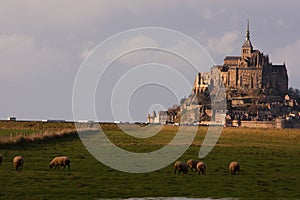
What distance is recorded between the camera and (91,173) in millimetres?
37375

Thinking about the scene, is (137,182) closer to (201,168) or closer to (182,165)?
(182,165)

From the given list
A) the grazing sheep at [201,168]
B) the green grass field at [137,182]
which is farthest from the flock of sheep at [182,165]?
the green grass field at [137,182]

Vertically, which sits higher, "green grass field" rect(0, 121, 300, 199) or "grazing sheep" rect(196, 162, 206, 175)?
"grazing sheep" rect(196, 162, 206, 175)

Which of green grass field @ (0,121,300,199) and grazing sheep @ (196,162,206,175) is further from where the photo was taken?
grazing sheep @ (196,162,206,175)

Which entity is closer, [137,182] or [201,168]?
[137,182]

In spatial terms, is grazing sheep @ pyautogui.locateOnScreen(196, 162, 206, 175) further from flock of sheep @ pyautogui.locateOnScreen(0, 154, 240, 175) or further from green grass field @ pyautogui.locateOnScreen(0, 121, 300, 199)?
green grass field @ pyautogui.locateOnScreen(0, 121, 300, 199)

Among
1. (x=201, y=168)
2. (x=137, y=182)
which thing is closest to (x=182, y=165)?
(x=201, y=168)

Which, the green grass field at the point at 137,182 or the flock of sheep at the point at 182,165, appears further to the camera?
the flock of sheep at the point at 182,165

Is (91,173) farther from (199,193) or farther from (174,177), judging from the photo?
(199,193)

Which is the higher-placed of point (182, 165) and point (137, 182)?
point (182, 165)

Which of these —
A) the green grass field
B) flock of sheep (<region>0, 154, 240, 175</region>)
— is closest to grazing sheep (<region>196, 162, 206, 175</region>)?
flock of sheep (<region>0, 154, 240, 175</region>)

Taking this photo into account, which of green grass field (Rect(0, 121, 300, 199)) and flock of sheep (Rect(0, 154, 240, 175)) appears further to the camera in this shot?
flock of sheep (Rect(0, 154, 240, 175))

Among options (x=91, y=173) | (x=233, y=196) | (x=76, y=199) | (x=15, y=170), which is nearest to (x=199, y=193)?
(x=233, y=196)

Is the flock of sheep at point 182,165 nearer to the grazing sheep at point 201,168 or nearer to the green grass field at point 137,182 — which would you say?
the grazing sheep at point 201,168
